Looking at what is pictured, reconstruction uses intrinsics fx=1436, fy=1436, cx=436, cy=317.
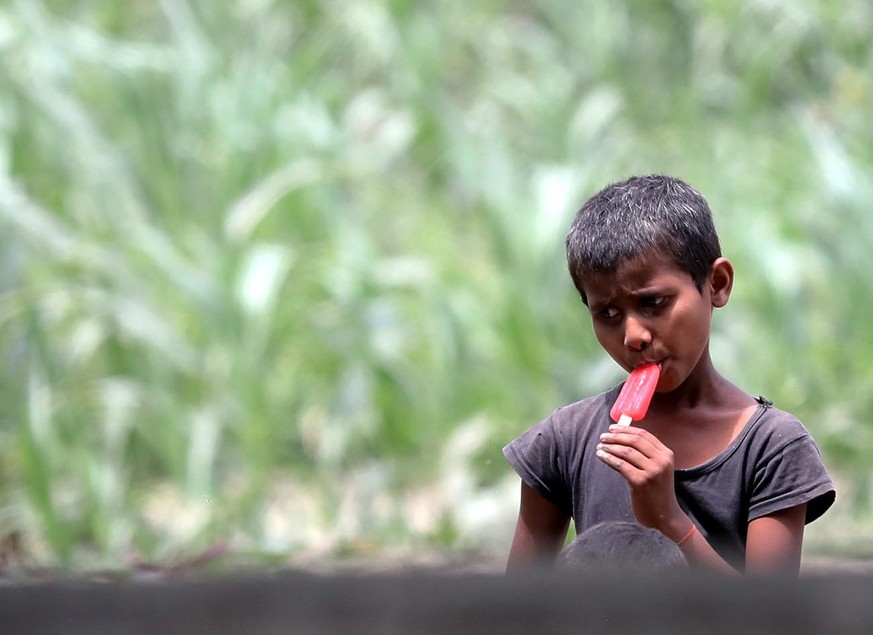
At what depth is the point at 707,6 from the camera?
700cm

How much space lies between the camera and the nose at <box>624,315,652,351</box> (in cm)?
193

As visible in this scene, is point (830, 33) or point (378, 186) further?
point (830, 33)

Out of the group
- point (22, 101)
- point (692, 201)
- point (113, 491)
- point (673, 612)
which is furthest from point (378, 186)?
point (673, 612)

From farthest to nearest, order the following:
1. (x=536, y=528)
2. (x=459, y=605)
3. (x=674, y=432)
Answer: (x=536, y=528), (x=674, y=432), (x=459, y=605)

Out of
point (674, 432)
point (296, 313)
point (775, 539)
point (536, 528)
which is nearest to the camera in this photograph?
point (775, 539)

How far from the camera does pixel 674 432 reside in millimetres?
2023

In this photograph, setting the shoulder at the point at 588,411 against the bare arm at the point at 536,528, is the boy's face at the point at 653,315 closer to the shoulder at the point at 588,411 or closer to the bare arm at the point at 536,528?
the shoulder at the point at 588,411

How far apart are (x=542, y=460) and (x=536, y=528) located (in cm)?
11

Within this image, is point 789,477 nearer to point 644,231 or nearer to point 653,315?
point 653,315

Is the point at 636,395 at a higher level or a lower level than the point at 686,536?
higher

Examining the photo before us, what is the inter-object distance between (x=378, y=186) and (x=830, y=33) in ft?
8.68

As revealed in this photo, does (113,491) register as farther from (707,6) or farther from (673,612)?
(707,6)

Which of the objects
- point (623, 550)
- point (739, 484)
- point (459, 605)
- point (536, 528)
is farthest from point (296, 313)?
point (459, 605)

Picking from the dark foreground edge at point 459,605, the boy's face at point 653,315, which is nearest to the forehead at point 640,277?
the boy's face at point 653,315
